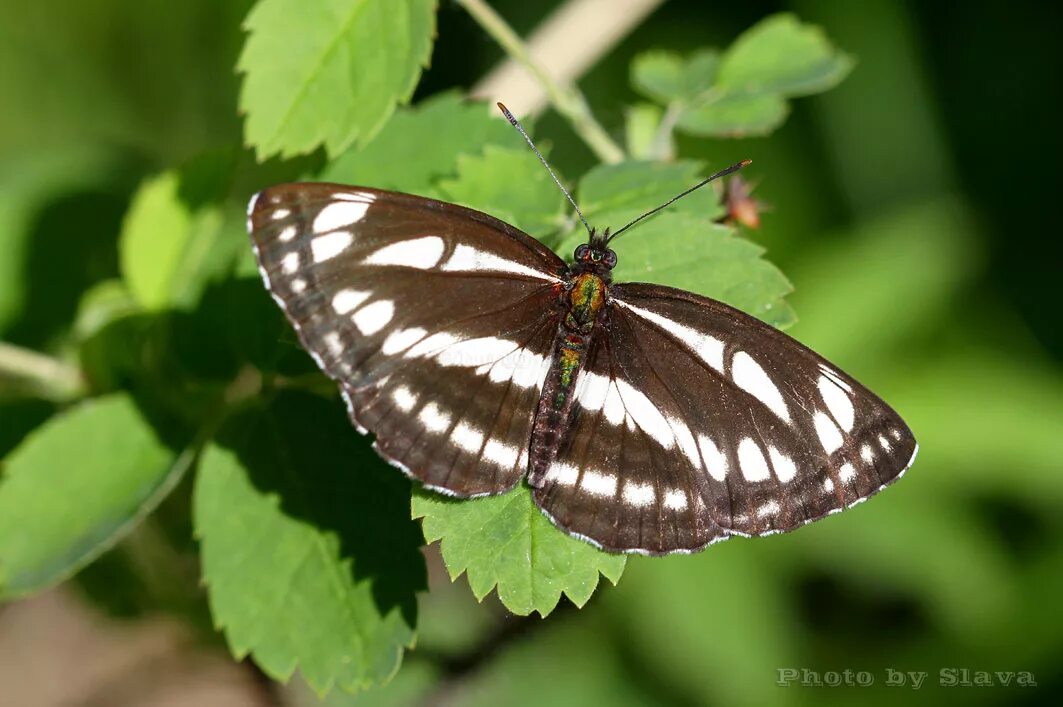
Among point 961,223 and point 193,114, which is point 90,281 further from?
point 961,223

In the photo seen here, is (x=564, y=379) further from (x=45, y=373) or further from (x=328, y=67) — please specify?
(x=45, y=373)

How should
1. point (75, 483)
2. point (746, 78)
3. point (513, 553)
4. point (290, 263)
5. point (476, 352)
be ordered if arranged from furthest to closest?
point (746, 78) → point (75, 483) → point (476, 352) → point (290, 263) → point (513, 553)

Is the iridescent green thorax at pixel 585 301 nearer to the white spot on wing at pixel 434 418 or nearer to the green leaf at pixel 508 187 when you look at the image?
the green leaf at pixel 508 187

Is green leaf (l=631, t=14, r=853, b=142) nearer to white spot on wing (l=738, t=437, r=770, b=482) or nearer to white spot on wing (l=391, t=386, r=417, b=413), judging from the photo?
white spot on wing (l=738, t=437, r=770, b=482)

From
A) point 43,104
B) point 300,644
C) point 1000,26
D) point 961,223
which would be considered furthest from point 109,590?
point 1000,26

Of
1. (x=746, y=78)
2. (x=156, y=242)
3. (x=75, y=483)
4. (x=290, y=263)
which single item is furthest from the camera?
(x=746, y=78)

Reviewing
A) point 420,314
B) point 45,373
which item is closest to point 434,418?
point 420,314

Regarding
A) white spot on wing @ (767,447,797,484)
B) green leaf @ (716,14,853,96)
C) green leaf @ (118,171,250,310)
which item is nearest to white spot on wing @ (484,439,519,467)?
white spot on wing @ (767,447,797,484)

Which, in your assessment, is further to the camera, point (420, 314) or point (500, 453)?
point (420, 314)
